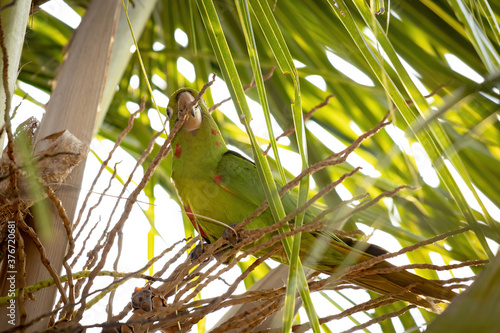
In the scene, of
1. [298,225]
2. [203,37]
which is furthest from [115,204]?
[203,37]

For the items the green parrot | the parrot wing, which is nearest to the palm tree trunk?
the green parrot

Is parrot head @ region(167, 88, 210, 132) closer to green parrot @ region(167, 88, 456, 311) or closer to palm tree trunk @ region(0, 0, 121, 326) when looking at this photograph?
green parrot @ region(167, 88, 456, 311)

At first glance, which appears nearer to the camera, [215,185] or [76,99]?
[76,99]

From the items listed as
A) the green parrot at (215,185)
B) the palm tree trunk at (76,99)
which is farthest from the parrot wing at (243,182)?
Result: the palm tree trunk at (76,99)

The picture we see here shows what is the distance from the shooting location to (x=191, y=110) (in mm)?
1638

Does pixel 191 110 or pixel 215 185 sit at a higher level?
pixel 191 110

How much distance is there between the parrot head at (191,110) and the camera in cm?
158

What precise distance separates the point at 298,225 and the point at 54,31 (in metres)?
1.51

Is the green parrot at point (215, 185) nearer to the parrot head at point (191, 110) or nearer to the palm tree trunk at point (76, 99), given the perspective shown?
the parrot head at point (191, 110)

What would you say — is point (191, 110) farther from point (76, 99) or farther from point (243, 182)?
point (76, 99)

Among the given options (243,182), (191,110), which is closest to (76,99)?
(191,110)

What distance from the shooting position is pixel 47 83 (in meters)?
1.73

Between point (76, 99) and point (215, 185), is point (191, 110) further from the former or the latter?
point (76, 99)

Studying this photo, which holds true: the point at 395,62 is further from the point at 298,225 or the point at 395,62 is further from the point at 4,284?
the point at 4,284
